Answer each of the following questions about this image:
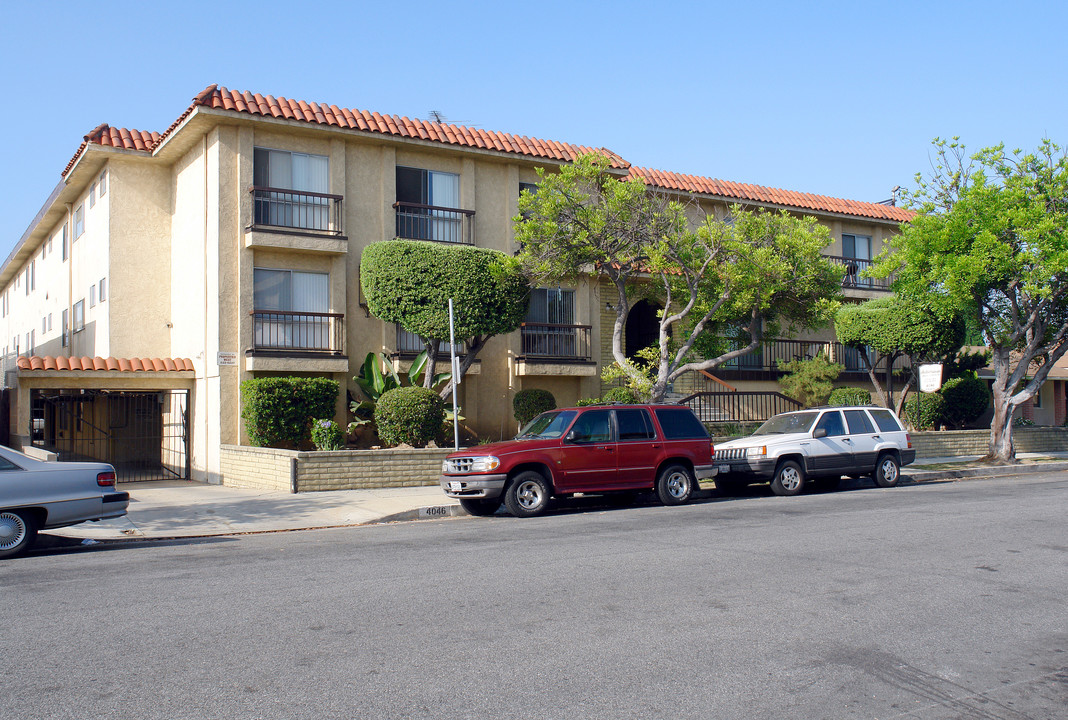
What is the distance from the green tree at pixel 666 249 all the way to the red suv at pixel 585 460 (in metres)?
4.22

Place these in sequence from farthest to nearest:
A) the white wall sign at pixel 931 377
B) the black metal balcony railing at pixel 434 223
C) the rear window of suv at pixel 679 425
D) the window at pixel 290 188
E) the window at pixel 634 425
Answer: the white wall sign at pixel 931 377, the black metal balcony railing at pixel 434 223, the window at pixel 290 188, the rear window of suv at pixel 679 425, the window at pixel 634 425

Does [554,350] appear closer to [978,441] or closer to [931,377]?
[931,377]

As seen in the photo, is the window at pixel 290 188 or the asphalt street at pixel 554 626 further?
the window at pixel 290 188

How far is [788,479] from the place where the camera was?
54.3 feet

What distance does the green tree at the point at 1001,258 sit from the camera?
Answer: 19891 millimetres

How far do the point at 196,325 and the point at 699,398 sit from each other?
524 inches

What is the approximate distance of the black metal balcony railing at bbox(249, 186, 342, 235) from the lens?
20.4 metres

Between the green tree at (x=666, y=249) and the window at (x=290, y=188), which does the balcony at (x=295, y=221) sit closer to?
the window at (x=290, y=188)

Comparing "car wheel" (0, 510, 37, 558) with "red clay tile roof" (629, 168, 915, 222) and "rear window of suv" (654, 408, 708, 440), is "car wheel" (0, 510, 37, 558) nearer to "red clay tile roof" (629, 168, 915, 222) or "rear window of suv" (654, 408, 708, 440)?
"rear window of suv" (654, 408, 708, 440)

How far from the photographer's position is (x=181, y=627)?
647 centimetres

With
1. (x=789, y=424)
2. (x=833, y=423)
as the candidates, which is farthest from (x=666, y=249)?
(x=833, y=423)

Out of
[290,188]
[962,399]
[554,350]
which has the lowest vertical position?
[962,399]

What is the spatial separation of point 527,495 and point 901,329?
619 inches

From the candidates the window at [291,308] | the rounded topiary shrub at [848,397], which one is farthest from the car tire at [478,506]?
the rounded topiary shrub at [848,397]
